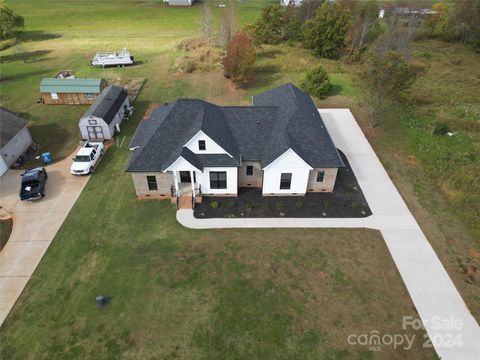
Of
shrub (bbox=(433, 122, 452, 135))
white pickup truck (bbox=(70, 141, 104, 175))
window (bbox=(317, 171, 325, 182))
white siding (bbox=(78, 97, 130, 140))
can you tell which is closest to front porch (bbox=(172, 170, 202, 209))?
white pickup truck (bbox=(70, 141, 104, 175))

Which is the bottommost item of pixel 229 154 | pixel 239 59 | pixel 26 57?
pixel 26 57

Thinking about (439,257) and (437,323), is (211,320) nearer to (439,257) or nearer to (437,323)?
(437,323)

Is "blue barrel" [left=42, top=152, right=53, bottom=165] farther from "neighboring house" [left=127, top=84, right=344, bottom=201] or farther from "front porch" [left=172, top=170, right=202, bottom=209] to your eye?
"front porch" [left=172, top=170, right=202, bottom=209]

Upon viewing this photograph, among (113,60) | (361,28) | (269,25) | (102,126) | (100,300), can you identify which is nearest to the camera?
(100,300)

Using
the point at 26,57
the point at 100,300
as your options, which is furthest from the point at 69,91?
the point at 100,300

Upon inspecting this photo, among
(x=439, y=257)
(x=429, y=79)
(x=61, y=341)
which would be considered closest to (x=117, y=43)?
(x=429, y=79)

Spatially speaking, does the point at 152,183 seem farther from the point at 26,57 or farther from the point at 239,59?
the point at 26,57
